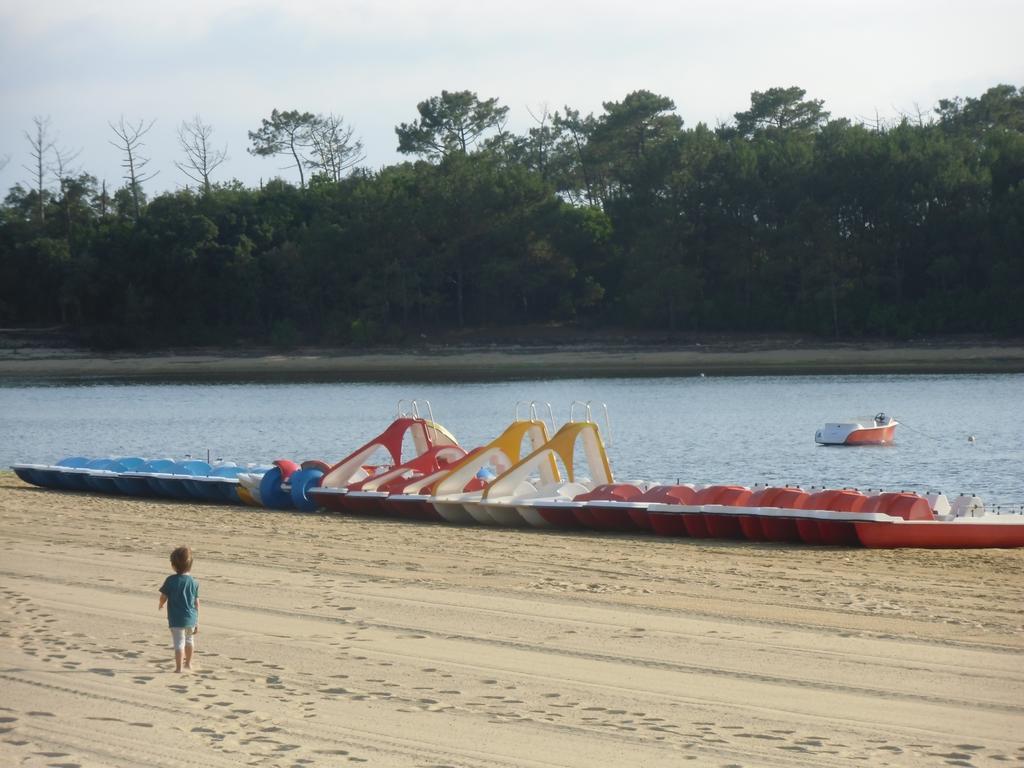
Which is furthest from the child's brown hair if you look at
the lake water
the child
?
the lake water

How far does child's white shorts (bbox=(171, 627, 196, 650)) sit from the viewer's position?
9.43m

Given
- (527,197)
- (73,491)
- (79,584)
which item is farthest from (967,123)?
(79,584)

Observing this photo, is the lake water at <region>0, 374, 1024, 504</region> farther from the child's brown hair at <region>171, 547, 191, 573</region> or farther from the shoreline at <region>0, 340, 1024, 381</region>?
the child's brown hair at <region>171, 547, 191, 573</region>

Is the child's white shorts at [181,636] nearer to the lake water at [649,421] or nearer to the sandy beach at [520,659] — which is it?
the sandy beach at [520,659]

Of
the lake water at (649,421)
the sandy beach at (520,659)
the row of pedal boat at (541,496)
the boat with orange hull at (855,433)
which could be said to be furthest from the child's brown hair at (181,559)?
the boat with orange hull at (855,433)

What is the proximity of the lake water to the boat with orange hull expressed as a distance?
552 millimetres

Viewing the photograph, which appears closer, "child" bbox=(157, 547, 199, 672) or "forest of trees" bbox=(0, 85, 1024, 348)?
"child" bbox=(157, 547, 199, 672)

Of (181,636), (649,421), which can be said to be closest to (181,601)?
(181,636)

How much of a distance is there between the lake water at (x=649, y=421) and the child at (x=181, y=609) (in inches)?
711

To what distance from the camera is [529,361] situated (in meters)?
74.9

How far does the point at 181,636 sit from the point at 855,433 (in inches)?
1203

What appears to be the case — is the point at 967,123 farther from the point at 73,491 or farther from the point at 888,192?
the point at 73,491

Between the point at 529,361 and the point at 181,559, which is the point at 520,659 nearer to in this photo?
the point at 181,559

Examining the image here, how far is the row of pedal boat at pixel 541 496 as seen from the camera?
50.9 ft
